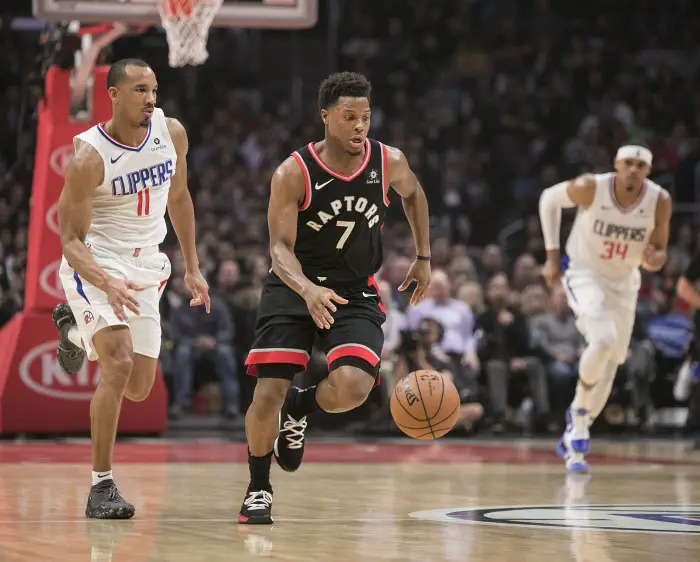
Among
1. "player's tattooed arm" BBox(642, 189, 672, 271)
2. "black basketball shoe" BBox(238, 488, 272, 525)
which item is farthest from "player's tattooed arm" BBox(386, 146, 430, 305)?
"player's tattooed arm" BBox(642, 189, 672, 271)

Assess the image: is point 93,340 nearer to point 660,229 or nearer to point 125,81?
point 125,81

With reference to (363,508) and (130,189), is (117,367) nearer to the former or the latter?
(130,189)

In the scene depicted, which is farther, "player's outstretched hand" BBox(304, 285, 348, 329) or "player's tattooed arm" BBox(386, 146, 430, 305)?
"player's tattooed arm" BBox(386, 146, 430, 305)

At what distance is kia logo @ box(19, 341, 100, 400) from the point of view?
11820mm

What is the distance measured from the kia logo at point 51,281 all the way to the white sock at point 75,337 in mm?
4695

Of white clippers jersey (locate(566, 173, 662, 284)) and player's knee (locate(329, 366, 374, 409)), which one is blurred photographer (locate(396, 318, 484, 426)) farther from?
player's knee (locate(329, 366, 374, 409))

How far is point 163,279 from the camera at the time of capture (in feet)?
21.9

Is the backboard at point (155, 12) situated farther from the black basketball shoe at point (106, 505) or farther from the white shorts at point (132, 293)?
the black basketball shoe at point (106, 505)

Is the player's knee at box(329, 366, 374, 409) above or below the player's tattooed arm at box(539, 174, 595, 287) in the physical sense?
below

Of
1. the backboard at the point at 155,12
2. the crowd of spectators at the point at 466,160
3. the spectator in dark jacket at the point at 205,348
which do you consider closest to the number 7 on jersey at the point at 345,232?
the backboard at the point at 155,12

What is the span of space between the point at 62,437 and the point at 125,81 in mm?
6510

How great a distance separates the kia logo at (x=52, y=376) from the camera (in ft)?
38.8

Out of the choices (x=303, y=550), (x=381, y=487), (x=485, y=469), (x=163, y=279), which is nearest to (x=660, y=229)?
(x=485, y=469)

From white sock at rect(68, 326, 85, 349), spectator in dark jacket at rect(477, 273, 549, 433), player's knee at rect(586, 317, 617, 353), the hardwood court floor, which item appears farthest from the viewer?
spectator in dark jacket at rect(477, 273, 549, 433)
